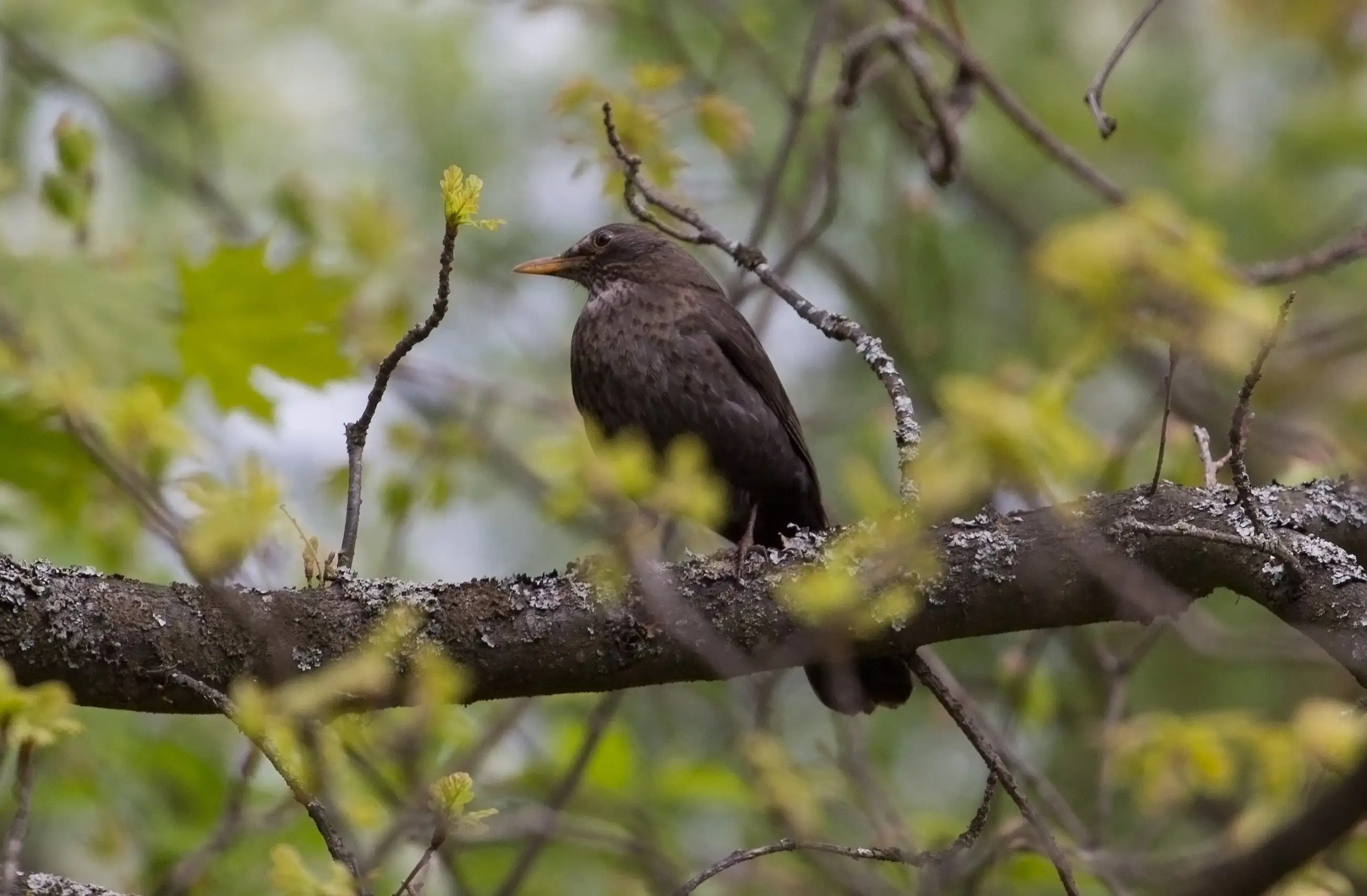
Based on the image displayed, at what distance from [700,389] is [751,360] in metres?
0.24

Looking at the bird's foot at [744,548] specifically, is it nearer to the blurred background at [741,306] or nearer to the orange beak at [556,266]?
the blurred background at [741,306]

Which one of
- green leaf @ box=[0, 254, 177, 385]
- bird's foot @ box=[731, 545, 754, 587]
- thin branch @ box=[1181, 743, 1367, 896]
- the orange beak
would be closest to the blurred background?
green leaf @ box=[0, 254, 177, 385]

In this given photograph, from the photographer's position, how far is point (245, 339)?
418cm

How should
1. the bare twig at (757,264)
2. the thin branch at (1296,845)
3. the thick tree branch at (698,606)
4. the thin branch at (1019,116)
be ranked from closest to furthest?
the thin branch at (1296,845)
the thick tree branch at (698,606)
the bare twig at (757,264)
the thin branch at (1019,116)

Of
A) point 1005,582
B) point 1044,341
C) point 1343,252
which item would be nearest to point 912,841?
point 1005,582

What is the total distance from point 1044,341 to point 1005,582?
3915 millimetres

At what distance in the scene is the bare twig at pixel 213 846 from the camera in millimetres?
3277

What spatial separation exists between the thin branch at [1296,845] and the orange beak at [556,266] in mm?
4265

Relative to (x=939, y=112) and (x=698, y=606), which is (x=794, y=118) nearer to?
(x=939, y=112)

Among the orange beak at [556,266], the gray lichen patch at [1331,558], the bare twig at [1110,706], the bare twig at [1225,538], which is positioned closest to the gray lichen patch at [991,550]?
the bare twig at [1225,538]

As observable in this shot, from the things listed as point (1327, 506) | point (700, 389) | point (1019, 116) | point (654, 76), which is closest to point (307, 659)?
point (654, 76)

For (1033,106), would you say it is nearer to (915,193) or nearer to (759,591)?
(915,193)

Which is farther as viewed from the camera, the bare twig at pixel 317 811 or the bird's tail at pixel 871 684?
the bird's tail at pixel 871 684

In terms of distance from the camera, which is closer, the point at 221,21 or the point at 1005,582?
the point at 1005,582
